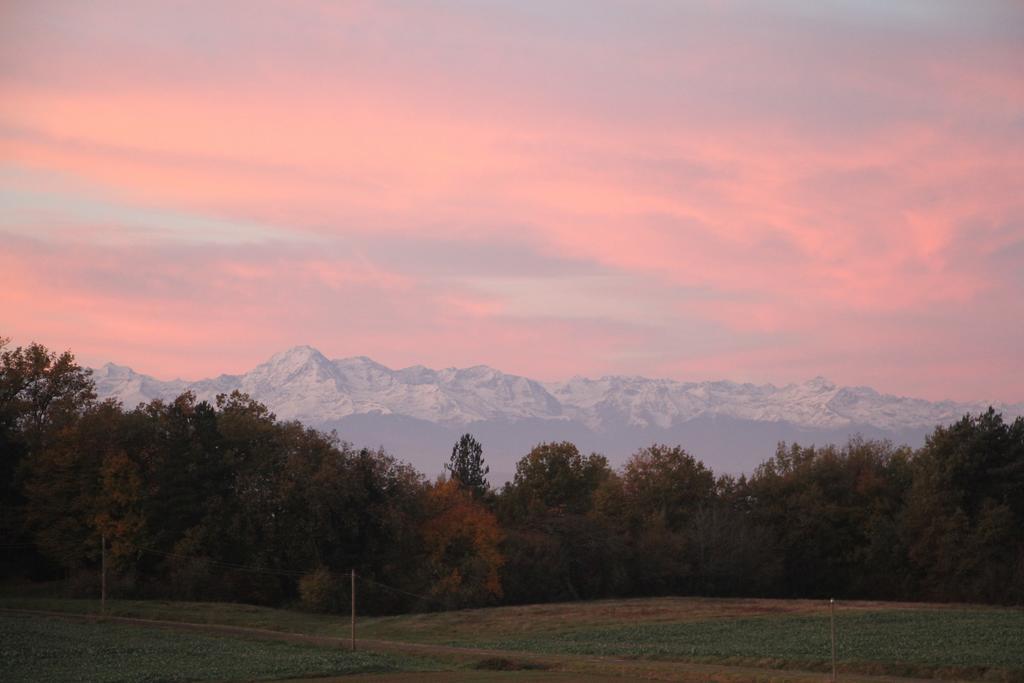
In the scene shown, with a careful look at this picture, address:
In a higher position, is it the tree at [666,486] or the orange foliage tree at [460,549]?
the tree at [666,486]

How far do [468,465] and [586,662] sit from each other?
6314cm

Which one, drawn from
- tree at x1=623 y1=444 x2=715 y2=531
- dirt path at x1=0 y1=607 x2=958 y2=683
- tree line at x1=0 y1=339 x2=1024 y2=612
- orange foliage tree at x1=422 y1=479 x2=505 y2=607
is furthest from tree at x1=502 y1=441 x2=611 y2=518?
dirt path at x1=0 y1=607 x2=958 y2=683

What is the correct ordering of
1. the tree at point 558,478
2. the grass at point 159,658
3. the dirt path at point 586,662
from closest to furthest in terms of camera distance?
the dirt path at point 586,662
the grass at point 159,658
the tree at point 558,478

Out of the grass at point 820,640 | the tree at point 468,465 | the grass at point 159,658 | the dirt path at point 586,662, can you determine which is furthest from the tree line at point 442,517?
the grass at point 820,640

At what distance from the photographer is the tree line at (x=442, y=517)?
229ft

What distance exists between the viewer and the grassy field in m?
39.0

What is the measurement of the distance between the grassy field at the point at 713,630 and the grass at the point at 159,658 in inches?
247

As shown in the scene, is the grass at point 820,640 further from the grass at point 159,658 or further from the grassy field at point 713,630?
the grass at point 159,658

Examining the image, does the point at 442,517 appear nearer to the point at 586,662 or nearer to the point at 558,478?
the point at 558,478

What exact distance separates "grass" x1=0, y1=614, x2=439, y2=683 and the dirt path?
1785 millimetres

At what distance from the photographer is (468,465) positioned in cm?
10394

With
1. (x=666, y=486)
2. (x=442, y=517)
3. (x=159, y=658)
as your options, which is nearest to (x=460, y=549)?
(x=442, y=517)

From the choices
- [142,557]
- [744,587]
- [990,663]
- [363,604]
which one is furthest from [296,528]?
[990,663]

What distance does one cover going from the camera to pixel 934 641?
43812 mm
